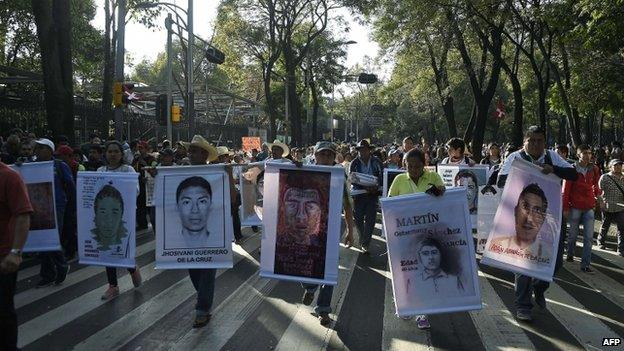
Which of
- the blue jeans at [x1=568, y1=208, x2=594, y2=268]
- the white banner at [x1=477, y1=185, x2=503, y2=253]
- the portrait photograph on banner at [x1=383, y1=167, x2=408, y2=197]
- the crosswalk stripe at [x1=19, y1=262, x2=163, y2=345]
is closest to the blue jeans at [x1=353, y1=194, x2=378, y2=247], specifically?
the portrait photograph on banner at [x1=383, y1=167, x2=408, y2=197]

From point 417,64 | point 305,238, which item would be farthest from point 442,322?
point 417,64

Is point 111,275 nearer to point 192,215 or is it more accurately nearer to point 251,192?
point 192,215

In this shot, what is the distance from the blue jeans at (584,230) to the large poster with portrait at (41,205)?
7.48 m

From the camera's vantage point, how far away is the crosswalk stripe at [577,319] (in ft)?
18.2

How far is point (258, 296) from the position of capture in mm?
7000

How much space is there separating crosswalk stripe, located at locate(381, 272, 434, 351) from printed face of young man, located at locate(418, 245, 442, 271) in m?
0.68

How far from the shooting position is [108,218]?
6.87m

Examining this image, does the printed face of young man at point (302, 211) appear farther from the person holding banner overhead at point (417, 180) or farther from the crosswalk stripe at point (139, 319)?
the crosswalk stripe at point (139, 319)

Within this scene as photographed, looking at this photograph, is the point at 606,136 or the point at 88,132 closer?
the point at 88,132

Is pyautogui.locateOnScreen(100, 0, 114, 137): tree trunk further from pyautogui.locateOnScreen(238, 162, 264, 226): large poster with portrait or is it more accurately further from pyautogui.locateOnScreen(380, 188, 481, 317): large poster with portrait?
pyautogui.locateOnScreen(380, 188, 481, 317): large poster with portrait

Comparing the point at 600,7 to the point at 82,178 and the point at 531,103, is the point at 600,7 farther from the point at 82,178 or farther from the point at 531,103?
the point at 531,103

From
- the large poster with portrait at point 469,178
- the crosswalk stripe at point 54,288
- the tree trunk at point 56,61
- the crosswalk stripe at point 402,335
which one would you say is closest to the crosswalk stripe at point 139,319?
the crosswalk stripe at point 54,288

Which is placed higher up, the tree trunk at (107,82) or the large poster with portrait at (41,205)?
the tree trunk at (107,82)

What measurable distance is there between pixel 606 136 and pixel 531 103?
79.8 ft
